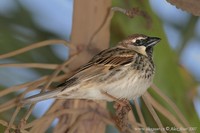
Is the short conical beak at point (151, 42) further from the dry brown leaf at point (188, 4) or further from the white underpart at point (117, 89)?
the dry brown leaf at point (188, 4)

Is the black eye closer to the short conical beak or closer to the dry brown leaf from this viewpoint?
the short conical beak

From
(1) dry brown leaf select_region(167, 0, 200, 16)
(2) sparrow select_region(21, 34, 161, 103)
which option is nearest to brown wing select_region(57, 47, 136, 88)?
(2) sparrow select_region(21, 34, 161, 103)

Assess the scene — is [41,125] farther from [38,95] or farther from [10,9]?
[10,9]

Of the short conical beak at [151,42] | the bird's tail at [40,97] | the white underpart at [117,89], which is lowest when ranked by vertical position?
the white underpart at [117,89]

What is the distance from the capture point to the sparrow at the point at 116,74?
162cm

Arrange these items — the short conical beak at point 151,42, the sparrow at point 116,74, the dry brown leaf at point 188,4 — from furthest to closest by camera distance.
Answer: the short conical beak at point 151,42, the sparrow at point 116,74, the dry brown leaf at point 188,4

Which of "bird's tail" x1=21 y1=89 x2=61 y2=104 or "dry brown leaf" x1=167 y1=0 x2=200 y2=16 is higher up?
"dry brown leaf" x1=167 y1=0 x2=200 y2=16

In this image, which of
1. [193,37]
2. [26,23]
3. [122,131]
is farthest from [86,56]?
[193,37]

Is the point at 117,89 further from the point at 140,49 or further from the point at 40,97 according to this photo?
the point at 40,97

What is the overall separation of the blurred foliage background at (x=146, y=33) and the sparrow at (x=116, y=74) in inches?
1.4

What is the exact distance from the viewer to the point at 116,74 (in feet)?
5.73

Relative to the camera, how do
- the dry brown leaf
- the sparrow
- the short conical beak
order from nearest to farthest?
the dry brown leaf → the sparrow → the short conical beak

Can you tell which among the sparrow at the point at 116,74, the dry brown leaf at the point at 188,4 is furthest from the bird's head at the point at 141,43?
the dry brown leaf at the point at 188,4

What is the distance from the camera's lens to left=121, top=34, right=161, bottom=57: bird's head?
5.86ft
